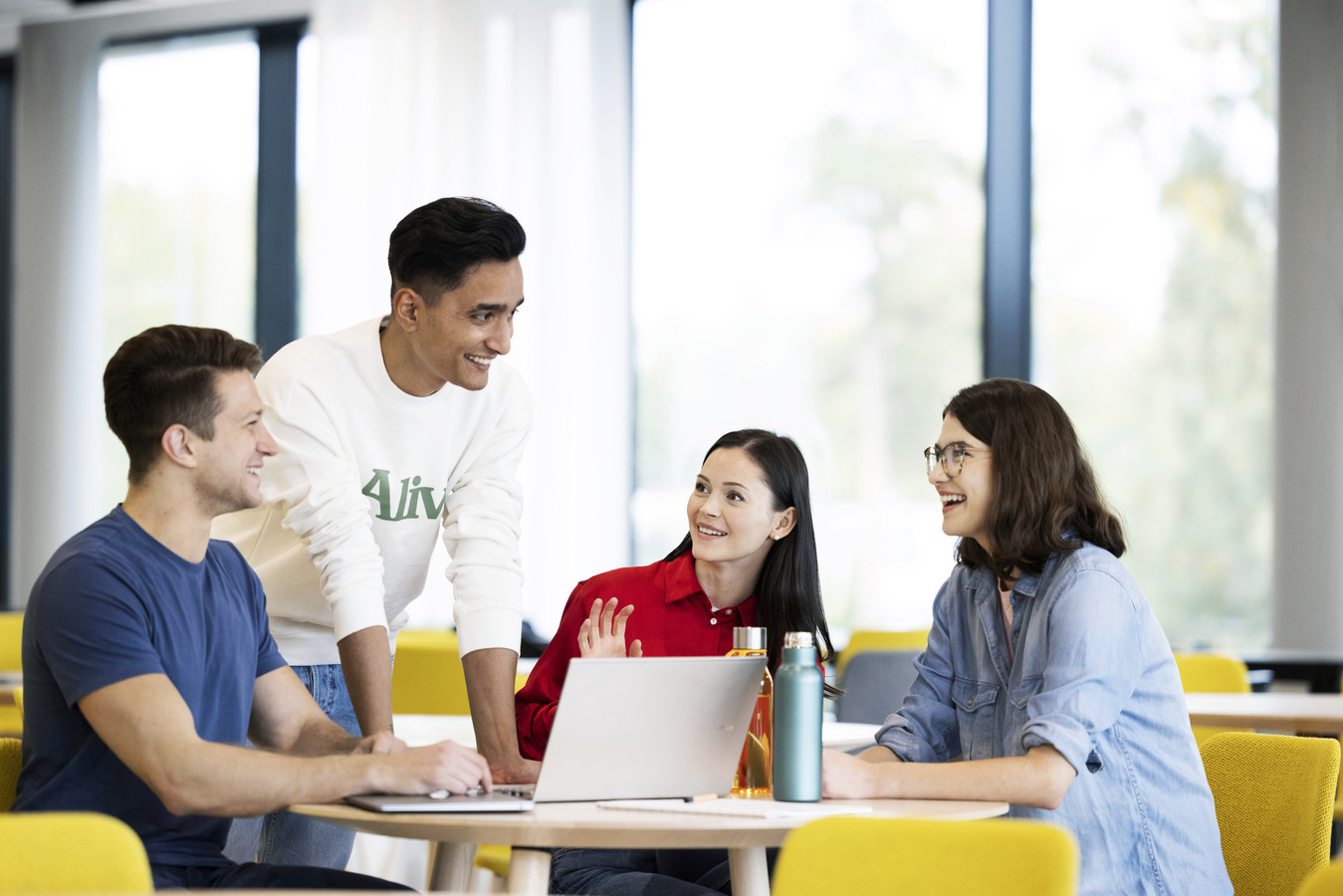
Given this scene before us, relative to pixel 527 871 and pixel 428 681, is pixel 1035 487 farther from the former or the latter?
pixel 428 681

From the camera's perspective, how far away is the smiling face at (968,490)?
1.99 meters

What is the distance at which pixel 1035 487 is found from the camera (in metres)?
1.94

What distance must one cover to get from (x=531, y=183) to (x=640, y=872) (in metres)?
3.68

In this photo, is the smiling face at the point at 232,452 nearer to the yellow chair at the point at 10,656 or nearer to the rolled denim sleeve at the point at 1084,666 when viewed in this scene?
the rolled denim sleeve at the point at 1084,666

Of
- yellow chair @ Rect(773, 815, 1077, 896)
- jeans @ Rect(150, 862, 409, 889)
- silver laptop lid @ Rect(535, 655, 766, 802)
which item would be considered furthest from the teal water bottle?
jeans @ Rect(150, 862, 409, 889)

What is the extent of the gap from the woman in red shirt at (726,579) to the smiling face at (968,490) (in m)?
0.46

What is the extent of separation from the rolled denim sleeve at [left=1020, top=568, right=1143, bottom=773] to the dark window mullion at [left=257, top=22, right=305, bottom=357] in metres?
4.69

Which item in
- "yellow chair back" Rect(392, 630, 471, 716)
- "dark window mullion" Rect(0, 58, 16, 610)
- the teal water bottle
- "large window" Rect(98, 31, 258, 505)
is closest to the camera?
the teal water bottle

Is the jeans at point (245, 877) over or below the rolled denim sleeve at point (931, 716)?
below

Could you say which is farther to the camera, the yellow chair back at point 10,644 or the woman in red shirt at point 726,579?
the yellow chair back at point 10,644

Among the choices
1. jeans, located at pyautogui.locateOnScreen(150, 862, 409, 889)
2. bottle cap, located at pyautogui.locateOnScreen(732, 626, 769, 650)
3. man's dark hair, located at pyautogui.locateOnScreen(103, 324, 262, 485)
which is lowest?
jeans, located at pyautogui.locateOnScreen(150, 862, 409, 889)

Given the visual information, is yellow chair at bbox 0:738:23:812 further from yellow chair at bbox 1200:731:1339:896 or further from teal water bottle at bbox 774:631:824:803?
yellow chair at bbox 1200:731:1339:896

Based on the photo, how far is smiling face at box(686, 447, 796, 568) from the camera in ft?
7.97

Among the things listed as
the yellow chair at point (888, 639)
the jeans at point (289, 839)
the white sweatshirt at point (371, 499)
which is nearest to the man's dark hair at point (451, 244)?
the white sweatshirt at point (371, 499)
